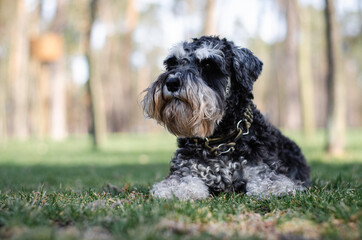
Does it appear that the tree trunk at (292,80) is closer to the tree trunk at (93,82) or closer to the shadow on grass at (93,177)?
the tree trunk at (93,82)

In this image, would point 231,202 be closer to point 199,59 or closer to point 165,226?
point 165,226

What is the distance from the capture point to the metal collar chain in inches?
155

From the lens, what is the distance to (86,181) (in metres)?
6.11

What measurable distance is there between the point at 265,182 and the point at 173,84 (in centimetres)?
141

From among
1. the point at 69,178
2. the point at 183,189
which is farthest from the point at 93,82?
the point at 183,189

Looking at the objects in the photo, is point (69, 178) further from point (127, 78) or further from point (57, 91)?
point (127, 78)

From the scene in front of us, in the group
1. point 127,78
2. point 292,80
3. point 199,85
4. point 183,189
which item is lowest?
point 183,189

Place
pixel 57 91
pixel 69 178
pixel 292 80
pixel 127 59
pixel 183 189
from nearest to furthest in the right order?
pixel 183 189
pixel 69 178
pixel 57 91
pixel 292 80
pixel 127 59

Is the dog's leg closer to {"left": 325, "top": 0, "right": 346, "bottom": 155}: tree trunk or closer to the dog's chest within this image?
the dog's chest

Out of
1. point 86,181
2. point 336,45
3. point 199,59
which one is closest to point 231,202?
point 199,59

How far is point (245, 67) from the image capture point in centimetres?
427

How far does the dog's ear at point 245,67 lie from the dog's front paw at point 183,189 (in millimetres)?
1252

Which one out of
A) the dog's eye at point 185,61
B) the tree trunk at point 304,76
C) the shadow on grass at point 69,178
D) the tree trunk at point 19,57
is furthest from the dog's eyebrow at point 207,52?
the tree trunk at point 19,57

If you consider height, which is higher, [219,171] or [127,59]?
[127,59]
